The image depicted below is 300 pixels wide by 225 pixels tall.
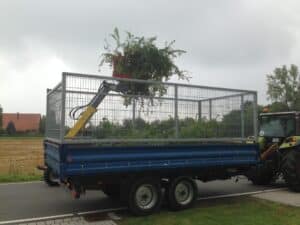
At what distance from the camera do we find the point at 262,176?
1102 cm

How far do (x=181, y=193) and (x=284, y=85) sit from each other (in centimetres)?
5231

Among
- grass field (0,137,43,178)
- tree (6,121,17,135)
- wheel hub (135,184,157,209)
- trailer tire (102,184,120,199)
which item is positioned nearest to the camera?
wheel hub (135,184,157,209)

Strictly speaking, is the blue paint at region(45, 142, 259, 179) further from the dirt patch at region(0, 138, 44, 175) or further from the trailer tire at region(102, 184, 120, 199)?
the dirt patch at region(0, 138, 44, 175)

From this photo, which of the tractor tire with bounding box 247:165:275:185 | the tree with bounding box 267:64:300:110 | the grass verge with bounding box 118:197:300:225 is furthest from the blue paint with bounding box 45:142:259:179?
the tree with bounding box 267:64:300:110

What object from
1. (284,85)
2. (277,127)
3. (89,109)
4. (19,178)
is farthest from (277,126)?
(284,85)

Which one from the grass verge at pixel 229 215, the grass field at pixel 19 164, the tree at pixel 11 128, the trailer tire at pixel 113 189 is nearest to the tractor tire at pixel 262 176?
the grass verge at pixel 229 215

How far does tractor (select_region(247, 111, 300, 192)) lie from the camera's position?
32.7ft

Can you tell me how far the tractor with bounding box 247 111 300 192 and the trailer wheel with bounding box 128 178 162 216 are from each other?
3.39m

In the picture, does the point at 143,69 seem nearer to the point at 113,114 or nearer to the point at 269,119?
the point at 269,119

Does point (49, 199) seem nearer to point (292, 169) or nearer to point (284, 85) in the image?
point (292, 169)

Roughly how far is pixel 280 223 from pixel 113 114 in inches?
141

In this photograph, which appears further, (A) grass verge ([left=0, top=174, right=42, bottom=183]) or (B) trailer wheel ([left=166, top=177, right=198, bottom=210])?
(A) grass verge ([left=0, top=174, right=42, bottom=183])

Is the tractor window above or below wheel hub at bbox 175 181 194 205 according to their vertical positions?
above

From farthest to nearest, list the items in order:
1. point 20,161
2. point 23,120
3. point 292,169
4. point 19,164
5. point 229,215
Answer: point 23,120 < point 20,161 < point 19,164 < point 292,169 < point 229,215
